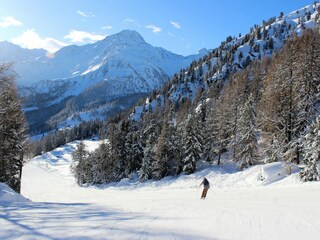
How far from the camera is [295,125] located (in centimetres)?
3841

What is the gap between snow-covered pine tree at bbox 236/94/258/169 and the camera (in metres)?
45.8

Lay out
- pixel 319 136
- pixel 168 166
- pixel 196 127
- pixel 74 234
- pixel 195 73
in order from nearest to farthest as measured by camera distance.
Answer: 1. pixel 74 234
2. pixel 319 136
3. pixel 196 127
4. pixel 168 166
5. pixel 195 73

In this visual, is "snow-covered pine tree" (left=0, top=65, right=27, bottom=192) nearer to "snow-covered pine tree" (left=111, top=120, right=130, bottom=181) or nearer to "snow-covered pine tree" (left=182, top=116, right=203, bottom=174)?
"snow-covered pine tree" (left=182, top=116, right=203, bottom=174)

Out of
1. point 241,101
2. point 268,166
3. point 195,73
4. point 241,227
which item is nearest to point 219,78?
point 195,73

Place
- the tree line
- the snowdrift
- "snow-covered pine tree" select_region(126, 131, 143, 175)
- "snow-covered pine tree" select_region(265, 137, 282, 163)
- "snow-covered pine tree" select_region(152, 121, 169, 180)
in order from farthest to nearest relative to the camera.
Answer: "snow-covered pine tree" select_region(126, 131, 143, 175) < "snow-covered pine tree" select_region(152, 121, 169, 180) < "snow-covered pine tree" select_region(265, 137, 282, 163) < the tree line < the snowdrift

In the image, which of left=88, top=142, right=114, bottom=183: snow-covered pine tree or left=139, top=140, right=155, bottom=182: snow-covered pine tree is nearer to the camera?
left=139, top=140, right=155, bottom=182: snow-covered pine tree

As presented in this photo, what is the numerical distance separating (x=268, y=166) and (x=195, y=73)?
14800cm

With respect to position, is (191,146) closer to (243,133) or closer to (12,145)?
(243,133)

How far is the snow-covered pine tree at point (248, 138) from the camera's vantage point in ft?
150

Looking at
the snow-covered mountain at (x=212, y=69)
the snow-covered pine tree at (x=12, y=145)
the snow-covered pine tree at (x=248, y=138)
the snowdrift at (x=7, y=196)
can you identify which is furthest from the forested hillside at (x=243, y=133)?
the snow-covered mountain at (x=212, y=69)

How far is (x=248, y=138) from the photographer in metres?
45.9

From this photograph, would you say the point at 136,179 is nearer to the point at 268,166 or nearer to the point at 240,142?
the point at 240,142

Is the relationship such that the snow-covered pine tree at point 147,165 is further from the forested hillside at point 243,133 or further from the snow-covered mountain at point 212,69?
the snow-covered mountain at point 212,69

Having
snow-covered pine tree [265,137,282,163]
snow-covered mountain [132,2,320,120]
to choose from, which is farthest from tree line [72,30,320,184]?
snow-covered mountain [132,2,320,120]
